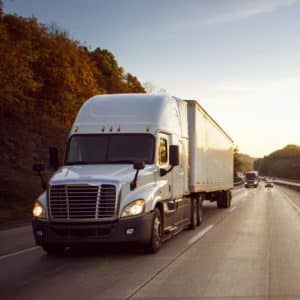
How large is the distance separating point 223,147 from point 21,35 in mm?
19290

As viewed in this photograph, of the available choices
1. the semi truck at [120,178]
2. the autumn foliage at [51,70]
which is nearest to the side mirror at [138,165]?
the semi truck at [120,178]

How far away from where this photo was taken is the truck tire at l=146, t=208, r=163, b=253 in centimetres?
1212

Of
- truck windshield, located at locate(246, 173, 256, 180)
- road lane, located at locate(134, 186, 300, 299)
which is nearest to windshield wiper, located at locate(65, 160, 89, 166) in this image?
road lane, located at locate(134, 186, 300, 299)

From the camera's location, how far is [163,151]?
44.7 feet

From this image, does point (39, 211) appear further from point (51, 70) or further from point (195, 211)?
point (51, 70)

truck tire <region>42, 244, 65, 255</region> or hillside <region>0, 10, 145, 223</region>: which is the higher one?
hillside <region>0, 10, 145, 223</region>

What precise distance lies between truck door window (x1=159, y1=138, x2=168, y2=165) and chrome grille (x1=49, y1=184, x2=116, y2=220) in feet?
7.19

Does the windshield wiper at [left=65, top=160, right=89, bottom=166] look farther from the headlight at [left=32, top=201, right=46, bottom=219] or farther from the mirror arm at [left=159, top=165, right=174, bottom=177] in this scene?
the mirror arm at [left=159, top=165, right=174, bottom=177]

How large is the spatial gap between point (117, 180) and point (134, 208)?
0.63 metres

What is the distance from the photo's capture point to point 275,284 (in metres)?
8.80

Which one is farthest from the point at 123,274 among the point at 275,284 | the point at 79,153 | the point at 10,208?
the point at 10,208

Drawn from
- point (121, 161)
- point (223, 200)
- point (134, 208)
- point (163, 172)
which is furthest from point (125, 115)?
point (223, 200)

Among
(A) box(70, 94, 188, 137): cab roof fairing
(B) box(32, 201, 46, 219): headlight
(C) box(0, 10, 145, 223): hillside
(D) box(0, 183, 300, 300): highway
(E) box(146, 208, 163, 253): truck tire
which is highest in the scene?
(C) box(0, 10, 145, 223): hillside

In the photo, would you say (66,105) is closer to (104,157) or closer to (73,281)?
(104,157)
